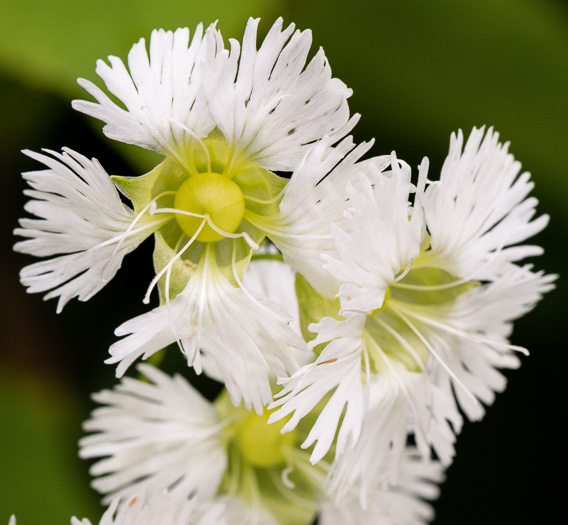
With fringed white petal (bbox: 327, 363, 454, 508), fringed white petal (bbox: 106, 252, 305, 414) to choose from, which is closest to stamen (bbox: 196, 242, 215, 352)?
fringed white petal (bbox: 106, 252, 305, 414)

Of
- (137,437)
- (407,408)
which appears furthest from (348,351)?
(137,437)

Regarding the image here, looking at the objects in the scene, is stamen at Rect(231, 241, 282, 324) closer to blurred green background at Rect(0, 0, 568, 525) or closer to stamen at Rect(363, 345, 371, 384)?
stamen at Rect(363, 345, 371, 384)

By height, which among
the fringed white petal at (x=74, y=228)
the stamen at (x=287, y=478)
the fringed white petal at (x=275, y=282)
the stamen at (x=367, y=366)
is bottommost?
the stamen at (x=287, y=478)

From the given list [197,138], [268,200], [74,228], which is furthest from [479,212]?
[74,228]

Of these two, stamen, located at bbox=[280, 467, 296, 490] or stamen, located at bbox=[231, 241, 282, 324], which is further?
stamen, located at bbox=[280, 467, 296, 490]

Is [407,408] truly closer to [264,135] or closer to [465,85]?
[264,135]

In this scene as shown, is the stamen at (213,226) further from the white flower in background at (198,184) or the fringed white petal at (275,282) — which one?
the fringed white petal at (275,282)

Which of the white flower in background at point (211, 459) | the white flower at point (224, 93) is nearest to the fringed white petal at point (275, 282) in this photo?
the white flower in background at point (211, 459)

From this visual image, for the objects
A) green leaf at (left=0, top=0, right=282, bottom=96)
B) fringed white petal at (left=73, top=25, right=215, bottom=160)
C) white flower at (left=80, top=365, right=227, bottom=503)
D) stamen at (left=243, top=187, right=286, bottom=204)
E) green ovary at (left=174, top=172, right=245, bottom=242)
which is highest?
green leaf at (left=0, top=0, right=282, bottom=96)
